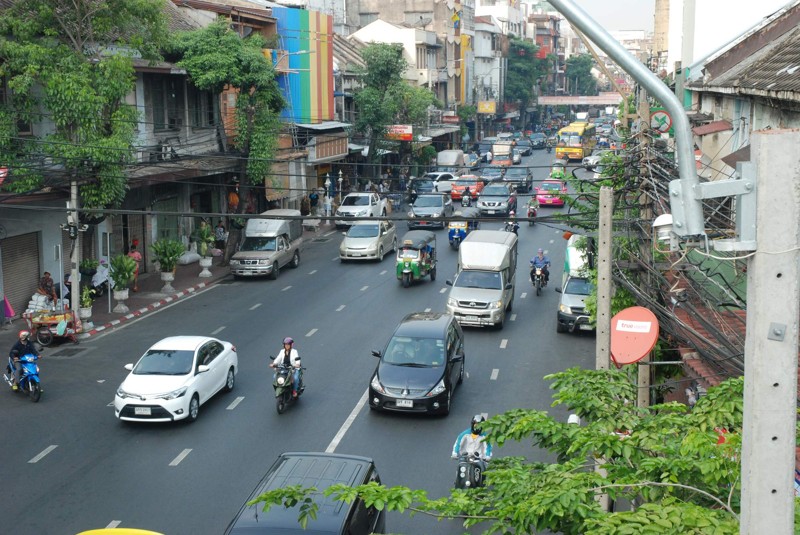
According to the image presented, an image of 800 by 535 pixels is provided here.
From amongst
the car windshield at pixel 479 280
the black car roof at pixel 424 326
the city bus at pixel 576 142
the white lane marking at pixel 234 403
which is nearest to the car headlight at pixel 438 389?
the black car roof at pixel 424 326

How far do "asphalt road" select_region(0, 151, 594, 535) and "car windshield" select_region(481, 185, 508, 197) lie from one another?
18890 mm

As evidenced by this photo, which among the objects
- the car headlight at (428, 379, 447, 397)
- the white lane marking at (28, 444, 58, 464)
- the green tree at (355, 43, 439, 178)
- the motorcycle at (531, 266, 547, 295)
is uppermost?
the green tree at (355, 43, 439, 178)

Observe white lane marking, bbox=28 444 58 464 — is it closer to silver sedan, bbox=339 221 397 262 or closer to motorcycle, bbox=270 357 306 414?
motorcycle, bbox=270 357 306 414

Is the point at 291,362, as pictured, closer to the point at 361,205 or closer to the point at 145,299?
the point at 145,299

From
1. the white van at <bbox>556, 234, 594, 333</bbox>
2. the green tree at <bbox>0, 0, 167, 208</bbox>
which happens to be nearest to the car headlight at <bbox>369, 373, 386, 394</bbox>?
the white van at <bbox>556, 234, 594, 333</bbox>

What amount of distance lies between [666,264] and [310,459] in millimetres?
5867

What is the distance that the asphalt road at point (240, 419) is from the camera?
1493cm

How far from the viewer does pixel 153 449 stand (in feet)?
56.9

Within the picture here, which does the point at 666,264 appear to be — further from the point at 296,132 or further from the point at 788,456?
the point at 296,132

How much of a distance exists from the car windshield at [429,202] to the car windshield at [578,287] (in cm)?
1911

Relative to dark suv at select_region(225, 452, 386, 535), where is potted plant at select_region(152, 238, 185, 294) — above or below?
above

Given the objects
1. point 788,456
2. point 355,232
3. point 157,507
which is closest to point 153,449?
point 157,507

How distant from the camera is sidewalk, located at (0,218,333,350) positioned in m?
26.1

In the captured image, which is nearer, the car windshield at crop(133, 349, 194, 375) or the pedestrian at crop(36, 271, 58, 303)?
the car windshield at crop(133, 349, 194, 375)
